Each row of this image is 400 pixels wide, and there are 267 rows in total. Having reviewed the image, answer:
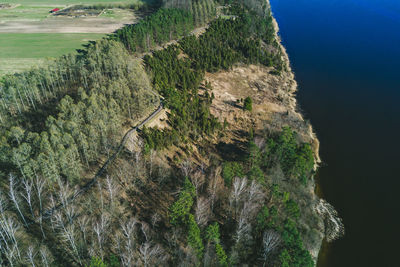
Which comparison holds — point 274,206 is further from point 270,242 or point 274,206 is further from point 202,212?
point 202,212

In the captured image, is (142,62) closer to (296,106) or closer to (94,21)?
(296,106)

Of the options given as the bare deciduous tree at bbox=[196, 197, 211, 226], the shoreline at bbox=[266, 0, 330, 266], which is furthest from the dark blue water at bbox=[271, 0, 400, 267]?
the bare deciduous tree at bbox=[196, 197, 211, 226]

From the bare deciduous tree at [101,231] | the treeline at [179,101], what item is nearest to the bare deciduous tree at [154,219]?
the bare deciduous tree at [101,231]

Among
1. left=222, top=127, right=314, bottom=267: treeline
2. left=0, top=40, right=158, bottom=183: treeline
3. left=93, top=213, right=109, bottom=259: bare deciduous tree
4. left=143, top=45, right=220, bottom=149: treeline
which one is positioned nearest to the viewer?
left=93, top=213, right=109, bottom=259: bare deciduous tree

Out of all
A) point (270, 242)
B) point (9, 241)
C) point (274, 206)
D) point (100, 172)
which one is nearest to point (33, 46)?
point (100, 172)

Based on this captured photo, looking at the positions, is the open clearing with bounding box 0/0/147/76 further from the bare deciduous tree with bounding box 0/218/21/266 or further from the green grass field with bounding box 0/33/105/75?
the bare deciduous tree with bounding box 0/218/21/266

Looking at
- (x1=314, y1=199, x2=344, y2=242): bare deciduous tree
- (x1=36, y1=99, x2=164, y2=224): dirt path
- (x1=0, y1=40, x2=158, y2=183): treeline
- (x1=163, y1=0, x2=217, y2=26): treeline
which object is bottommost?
(x1=314, y1=199, x2=344, y2=242): bare deciduous tree
